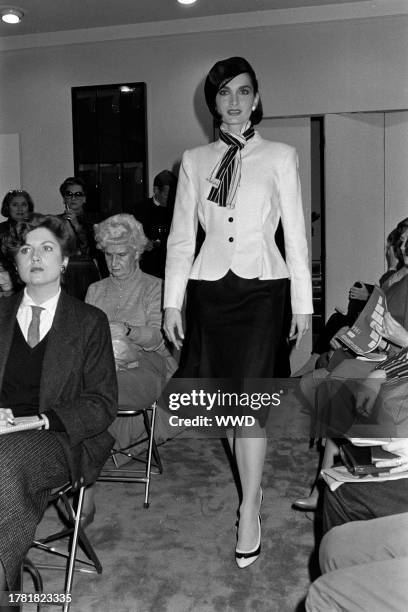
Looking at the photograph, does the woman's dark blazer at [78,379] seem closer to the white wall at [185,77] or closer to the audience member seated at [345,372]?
the audience member seated at [345,372]

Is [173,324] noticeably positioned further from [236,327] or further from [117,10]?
[117,10]

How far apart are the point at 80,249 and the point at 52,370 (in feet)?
5.89

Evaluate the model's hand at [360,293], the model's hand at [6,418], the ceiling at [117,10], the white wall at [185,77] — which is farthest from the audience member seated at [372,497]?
the ceiling at [117,10]

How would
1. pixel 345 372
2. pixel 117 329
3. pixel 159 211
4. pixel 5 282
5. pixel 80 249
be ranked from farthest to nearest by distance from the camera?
pixel 159 211 → pixel 80 249 → pixel 5 282 → pixel 117 329 → pixel 345 372

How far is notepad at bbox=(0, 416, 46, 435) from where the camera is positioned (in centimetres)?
174

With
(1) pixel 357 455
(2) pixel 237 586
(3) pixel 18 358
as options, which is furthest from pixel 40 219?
(2) pixel 237 586

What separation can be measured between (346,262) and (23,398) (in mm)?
4343

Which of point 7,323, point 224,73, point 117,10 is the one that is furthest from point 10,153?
point 7,323

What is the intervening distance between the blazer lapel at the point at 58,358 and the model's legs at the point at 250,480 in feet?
2.35

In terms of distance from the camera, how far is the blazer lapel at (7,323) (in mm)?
1980

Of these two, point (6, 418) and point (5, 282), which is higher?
point (5, 282)

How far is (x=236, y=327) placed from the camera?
2348mm

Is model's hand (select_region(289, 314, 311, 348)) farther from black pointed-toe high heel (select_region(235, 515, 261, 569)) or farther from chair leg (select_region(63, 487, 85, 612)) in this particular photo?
chair leg (select_region(63, 487, 85, 612))

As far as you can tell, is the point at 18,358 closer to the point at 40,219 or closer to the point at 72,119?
the point at 40,219
